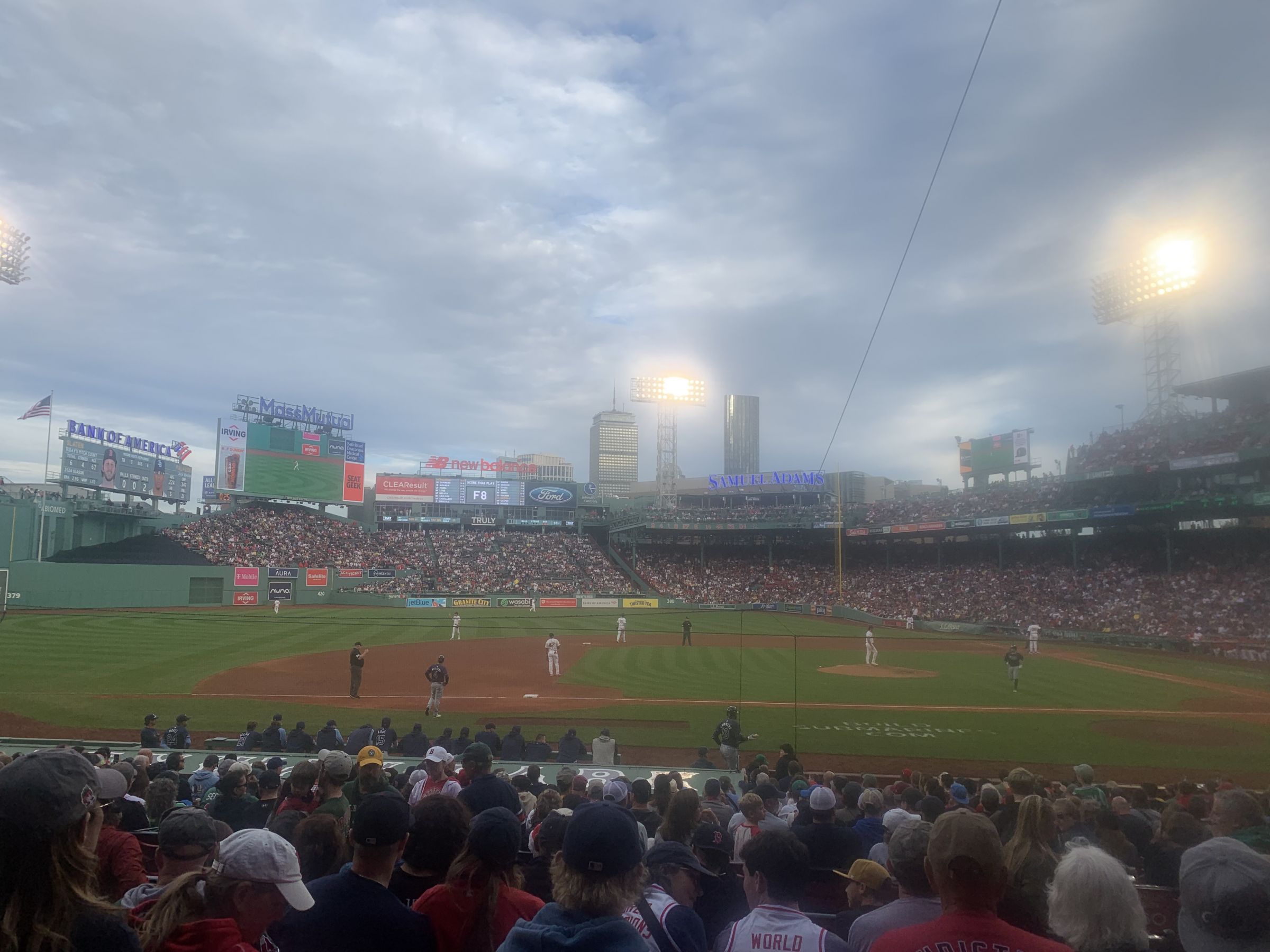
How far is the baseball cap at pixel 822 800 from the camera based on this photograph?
5.63 metres

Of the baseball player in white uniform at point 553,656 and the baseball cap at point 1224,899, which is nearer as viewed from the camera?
the baseball cap at point 1224,899

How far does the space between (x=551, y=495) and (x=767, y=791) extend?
245 ft

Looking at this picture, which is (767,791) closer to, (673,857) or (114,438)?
(673,857)

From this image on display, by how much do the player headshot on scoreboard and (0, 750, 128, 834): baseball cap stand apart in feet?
238

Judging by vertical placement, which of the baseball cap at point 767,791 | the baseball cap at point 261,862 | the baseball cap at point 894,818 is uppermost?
the baseball cap at point 261,862

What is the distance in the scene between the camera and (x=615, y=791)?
7.09 meters

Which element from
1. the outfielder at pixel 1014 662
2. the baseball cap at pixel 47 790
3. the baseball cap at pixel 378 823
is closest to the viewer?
the baseball cap at pixel 47 790

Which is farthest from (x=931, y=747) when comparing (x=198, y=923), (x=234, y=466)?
(x=234, y=466)

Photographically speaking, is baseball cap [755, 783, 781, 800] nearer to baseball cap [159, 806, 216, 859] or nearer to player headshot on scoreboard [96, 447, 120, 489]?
baseball cap [159, 806, 216, 859]

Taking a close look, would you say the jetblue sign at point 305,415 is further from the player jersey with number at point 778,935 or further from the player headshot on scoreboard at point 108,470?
the player jersey with number at point 778,935

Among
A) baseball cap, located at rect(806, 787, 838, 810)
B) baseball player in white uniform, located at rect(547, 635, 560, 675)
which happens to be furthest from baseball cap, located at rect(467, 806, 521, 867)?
baseball player in white uniform, located at rect(547, 635, 560, 675)

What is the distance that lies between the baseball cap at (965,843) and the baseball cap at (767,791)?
262 inches

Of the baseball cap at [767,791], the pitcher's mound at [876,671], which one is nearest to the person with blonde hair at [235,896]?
the baseball cap at [767,791]

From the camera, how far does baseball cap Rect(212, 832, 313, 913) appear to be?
2.72 m
